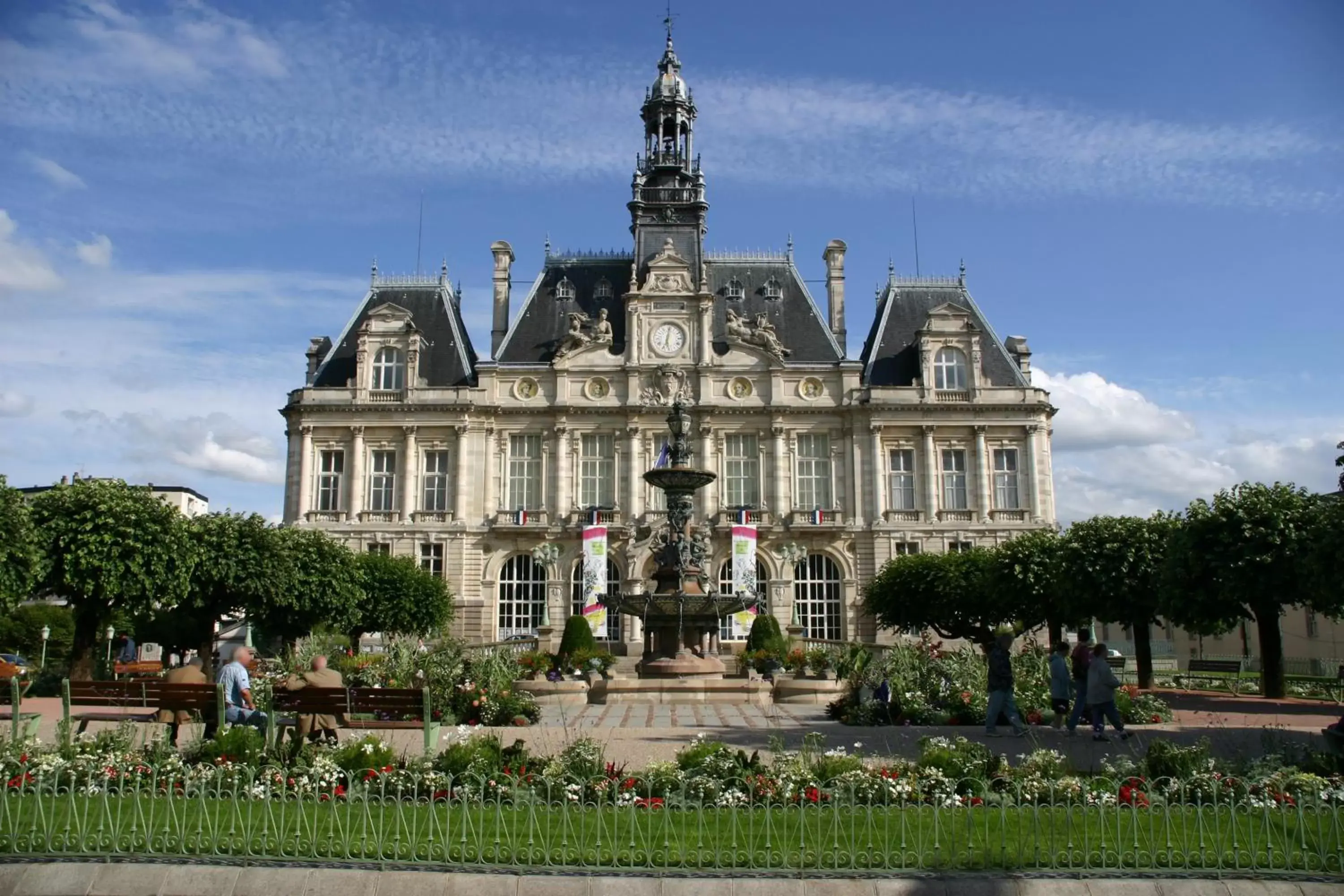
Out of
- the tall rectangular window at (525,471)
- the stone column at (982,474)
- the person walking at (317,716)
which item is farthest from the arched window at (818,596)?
the person walking at (317,716)

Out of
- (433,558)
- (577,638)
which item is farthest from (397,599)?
A: (577,638)

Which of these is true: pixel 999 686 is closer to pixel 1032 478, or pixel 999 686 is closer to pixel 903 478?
pixel 903 478

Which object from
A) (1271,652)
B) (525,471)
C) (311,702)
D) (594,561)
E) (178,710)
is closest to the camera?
(311,702)

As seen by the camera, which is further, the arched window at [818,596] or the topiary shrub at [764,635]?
the arched window at [818,596]

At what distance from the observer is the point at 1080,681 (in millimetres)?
18328

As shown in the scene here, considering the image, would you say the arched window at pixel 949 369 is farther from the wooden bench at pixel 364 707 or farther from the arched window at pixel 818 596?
the wooden bench at pixel 364 707

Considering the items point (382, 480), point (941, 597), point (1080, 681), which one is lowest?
point (1080, 681)

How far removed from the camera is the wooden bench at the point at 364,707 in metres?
15.3

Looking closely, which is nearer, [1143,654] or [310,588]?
[1143,654]

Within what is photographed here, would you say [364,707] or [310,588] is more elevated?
[310,588]

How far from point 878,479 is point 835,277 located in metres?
11.6

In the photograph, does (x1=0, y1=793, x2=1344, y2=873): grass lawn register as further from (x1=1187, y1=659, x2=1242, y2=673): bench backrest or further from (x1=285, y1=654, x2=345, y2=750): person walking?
(x1=1187, y1=659, x2=1242, y2=673): bench backrest

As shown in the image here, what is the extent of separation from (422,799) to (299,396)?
46137 mm

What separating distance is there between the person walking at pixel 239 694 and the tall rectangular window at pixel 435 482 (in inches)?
1476
